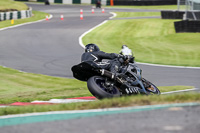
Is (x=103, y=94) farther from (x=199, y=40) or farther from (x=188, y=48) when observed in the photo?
(x=199, y=40)

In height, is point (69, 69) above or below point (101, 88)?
below

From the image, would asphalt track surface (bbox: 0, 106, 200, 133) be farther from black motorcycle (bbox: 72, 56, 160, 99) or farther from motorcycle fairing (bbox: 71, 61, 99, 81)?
motorcycle fairing (bbox: 71, 61, 99, 81)

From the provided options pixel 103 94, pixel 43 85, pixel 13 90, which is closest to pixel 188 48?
pixel 43 85

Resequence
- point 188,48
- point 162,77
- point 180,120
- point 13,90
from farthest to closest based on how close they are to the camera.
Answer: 1. point 188,48
2. point 162,77
3. point 13,90
4. point 180,120

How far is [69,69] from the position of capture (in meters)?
15.4

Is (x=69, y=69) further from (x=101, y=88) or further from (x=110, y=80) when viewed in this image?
(x=101, y=88)

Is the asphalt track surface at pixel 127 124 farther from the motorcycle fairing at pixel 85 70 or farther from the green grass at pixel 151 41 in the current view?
the green grass at pixel 151 41

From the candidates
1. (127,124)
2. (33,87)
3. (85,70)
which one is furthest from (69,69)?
(127,124)

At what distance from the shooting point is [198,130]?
177 inches

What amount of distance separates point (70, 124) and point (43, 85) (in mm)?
7772

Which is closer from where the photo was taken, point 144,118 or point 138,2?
point 144,118

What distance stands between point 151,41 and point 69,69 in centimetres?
903

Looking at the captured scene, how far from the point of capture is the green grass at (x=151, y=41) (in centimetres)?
1809

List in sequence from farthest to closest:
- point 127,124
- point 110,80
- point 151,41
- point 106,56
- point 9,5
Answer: point 9,5
point 151,41
point 106,56
point 110,80
point 127,124
